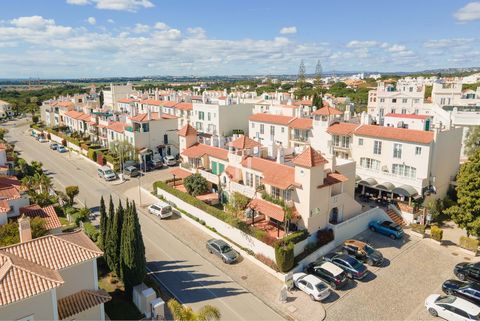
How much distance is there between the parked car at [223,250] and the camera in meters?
31.3

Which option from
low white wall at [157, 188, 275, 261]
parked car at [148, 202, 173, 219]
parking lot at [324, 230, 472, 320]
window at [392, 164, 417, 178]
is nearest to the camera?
parking lot at [324, 230, 472, 320]

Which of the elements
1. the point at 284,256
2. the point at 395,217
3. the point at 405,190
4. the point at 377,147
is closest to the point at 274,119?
the point at 377,147

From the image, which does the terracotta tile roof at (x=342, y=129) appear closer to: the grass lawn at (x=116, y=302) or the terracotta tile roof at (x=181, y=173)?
the terracotta tile roof at (x=181, y=173)

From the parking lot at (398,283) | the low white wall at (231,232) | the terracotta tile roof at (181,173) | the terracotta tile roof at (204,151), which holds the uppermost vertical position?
the terracotta tile roof at (204,151)

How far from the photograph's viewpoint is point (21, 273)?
1720 cm

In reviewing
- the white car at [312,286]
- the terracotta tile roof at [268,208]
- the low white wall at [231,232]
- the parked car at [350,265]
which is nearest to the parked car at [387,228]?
the parked car at [350,265]

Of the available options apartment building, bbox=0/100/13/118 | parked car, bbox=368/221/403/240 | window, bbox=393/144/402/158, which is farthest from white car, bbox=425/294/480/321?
apartment building, bbox=0/100/13/118

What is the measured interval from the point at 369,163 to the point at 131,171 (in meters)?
36.3

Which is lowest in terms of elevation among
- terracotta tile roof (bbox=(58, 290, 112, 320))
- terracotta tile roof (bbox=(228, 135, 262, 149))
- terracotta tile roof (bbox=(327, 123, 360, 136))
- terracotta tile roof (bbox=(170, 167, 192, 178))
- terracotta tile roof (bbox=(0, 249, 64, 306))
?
terracotta tile roof (bbox=(58, 290, 112, 320))

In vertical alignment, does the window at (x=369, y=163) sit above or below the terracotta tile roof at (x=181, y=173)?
above

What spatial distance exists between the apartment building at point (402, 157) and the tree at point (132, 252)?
30.3m

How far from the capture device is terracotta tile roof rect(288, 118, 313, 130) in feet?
176

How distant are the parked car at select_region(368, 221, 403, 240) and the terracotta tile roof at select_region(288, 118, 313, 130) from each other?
19615mm

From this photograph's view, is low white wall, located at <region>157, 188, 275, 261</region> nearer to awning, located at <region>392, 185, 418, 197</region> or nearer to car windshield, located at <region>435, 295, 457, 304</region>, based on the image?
car windshield, located at <region>435, 295, 457, 304</region>
